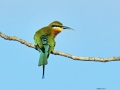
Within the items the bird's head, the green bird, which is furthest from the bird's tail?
the bird's head

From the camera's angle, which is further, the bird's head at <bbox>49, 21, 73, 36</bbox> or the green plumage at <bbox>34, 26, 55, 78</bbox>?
the bird's head at <bbox>49, 21, 73, 36</bbox>

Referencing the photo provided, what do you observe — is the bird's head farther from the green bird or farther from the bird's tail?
the bird's tail

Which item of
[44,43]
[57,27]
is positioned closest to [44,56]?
[44,43]

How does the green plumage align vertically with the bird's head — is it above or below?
below

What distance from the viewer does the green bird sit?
103 inches

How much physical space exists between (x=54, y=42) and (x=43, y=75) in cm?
54

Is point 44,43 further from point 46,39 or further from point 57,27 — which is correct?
point 57,27

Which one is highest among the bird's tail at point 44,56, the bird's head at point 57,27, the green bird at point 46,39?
the bird's head at point 57,27

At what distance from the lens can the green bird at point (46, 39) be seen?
103 inches

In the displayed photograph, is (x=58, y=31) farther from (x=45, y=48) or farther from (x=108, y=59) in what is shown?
(x=108, y=59)

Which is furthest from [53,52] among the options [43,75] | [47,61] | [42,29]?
[42,29]

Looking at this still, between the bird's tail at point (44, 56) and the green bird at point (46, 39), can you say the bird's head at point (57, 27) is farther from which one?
the bird's tail at point (44, 56)

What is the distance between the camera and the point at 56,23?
3.03 m

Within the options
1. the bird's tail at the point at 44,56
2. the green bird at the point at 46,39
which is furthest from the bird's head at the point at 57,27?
the bird's tail at the point at 44,56
